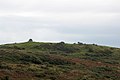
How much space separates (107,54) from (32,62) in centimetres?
3025

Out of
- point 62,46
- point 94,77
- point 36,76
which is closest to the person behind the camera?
point 36,76

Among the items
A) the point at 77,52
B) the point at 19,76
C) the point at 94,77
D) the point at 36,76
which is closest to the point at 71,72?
the point at 94,77

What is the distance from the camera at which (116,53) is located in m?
88.6

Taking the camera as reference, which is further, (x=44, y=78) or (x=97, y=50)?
(x=97, y=50)

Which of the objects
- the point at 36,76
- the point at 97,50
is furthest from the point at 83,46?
the point at 36,76

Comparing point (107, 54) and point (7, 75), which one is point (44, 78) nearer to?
point (7, 75)

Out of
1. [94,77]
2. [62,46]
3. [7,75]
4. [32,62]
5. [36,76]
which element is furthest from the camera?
[62,46]

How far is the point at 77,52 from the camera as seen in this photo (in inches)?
3346

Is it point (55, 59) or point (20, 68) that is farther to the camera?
point (55, 59)

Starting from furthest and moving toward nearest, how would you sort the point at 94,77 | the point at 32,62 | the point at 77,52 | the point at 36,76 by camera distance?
the point at 77,52
the point at 32,62
the point at 94,77
the point at 36,76

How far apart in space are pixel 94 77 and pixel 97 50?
3809cm

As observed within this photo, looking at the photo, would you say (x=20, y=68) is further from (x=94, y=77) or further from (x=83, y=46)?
(x=83, y=46)

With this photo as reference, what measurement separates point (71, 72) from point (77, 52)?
102ft

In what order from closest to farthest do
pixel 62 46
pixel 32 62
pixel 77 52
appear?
pixel 32 62 → pixel 77 52 → pixel 62 46
